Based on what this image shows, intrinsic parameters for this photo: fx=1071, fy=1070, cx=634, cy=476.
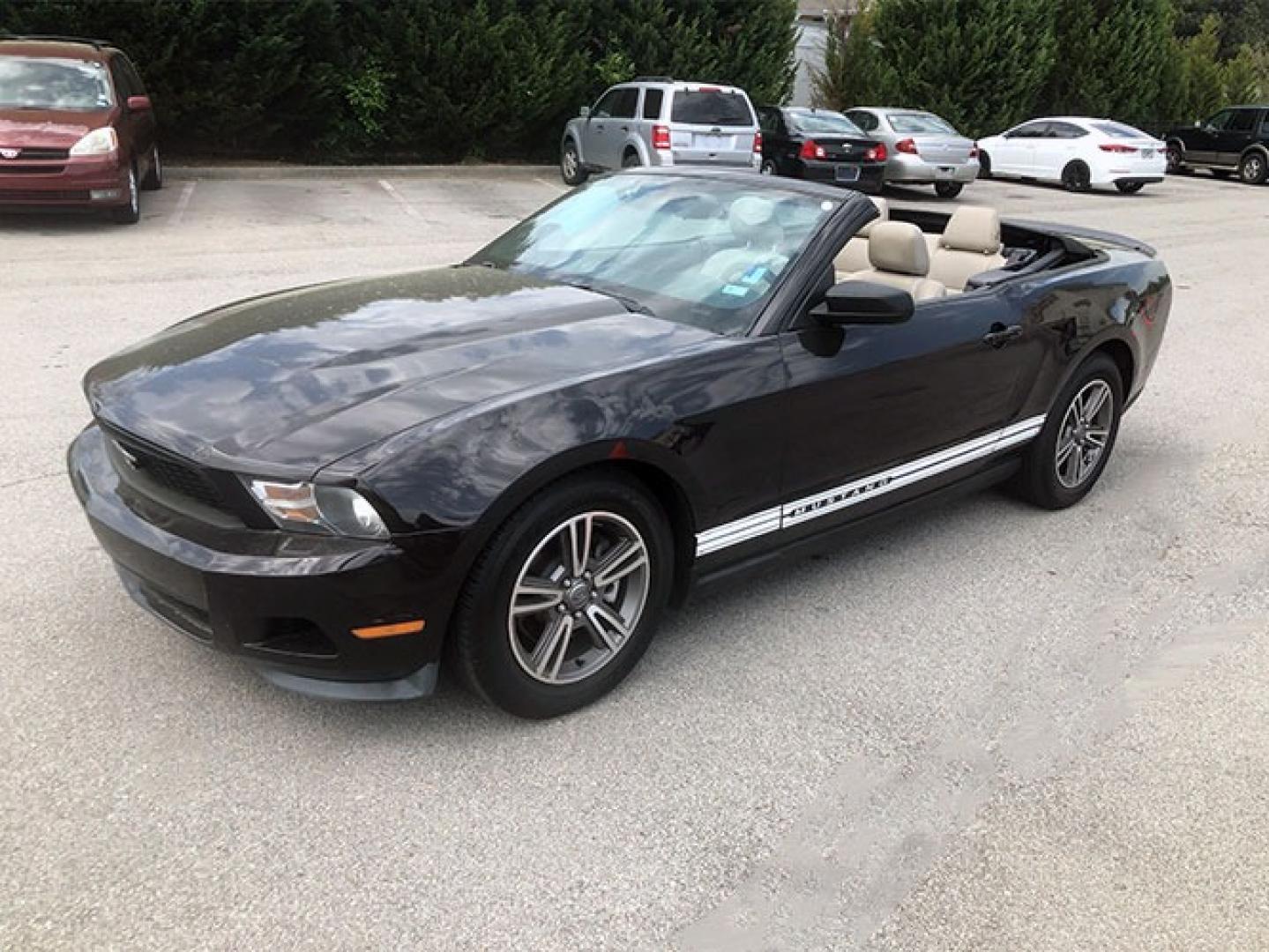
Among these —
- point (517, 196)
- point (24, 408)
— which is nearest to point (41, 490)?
point (24, 408)

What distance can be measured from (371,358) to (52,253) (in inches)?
325

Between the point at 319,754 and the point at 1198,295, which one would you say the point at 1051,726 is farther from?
the point at 1198,295

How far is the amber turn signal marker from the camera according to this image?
8.73ft

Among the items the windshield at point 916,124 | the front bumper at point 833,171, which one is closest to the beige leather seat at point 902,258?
the front bumper at point 833,171

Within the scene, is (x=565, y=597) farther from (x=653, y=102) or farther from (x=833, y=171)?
(x=833, y=171)

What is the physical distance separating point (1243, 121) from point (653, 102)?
1812cm

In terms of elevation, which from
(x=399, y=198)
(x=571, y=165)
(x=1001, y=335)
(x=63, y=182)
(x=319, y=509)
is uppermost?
(x=1001, y=335)

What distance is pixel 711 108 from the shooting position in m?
15.8

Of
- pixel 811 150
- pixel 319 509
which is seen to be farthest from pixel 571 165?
pixel 319 509

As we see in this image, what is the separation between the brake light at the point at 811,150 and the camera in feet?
56.4

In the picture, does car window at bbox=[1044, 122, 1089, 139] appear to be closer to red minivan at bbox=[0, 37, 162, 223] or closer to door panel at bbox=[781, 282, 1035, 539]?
red minivan at bbox=[0, 37, 162, 223]

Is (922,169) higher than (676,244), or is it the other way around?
(676,244)

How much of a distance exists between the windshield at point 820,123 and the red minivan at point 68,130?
10175 mm

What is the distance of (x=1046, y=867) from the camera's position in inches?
103
